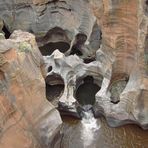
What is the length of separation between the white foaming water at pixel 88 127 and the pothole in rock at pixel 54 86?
183 centimetres

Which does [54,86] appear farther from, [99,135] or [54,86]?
[99,135]

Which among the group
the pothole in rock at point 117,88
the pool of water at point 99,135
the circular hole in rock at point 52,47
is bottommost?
the pool of water at point 99,135

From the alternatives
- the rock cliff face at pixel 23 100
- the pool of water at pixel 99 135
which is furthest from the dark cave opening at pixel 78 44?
the rock cliff face at pixel 23 100

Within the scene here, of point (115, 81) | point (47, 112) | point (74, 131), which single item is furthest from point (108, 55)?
point (47, 112)

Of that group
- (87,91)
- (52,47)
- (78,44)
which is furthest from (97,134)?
(52,47)

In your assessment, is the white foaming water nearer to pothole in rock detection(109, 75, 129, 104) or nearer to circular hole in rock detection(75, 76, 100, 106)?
circular hole in rock detection(75, 76, 100, 106)

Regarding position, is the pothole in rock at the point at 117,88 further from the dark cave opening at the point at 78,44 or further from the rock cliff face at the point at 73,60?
the dark cave opening at the point at 78,44

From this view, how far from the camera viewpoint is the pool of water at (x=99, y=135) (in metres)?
13.4

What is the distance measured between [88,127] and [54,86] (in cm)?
334

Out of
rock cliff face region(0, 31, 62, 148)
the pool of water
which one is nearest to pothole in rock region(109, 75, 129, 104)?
the pool of water

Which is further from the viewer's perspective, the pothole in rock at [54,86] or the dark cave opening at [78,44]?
the dark cave opening at [78,44]

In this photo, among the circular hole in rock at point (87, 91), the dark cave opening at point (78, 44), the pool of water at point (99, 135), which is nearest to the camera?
the pool of water at point (99, 135)

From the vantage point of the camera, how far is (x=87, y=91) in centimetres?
1639

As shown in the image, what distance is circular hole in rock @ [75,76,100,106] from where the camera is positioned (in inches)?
620
